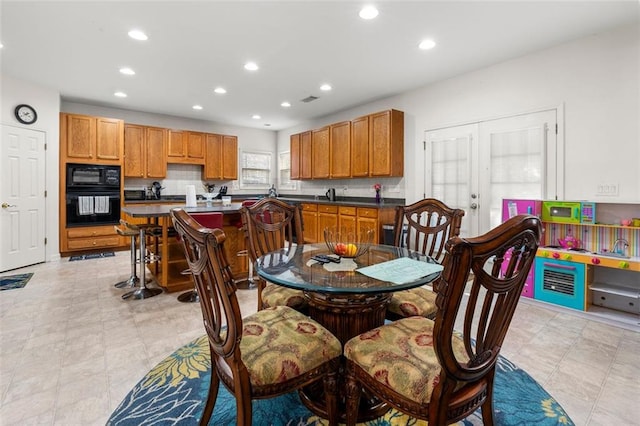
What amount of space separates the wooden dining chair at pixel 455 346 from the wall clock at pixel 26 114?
577cm

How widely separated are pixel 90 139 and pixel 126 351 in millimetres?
4638

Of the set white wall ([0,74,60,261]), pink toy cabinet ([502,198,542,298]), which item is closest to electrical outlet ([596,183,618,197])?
pink toy cabinet ([502,198,542,298])

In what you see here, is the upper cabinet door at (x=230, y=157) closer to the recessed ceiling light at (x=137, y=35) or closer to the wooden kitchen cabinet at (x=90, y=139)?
the wooden kitchen cabinet at (x=90, y=139)

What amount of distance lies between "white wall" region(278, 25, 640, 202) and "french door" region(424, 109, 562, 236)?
0.14 metres

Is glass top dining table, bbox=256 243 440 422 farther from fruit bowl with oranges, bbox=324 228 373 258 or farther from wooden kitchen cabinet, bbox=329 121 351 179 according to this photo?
wooden kitchen cabinet, bbox=329 121 351 179

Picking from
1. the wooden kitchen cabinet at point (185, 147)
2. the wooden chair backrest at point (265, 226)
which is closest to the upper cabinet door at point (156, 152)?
the wooden kitchen cabinet at point (185, 147)

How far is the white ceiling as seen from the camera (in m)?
2.78

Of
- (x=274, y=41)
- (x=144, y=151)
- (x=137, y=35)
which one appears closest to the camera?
(x=137, y=35)

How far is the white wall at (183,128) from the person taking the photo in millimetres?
5970

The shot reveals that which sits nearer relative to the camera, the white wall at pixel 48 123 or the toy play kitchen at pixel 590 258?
the toy play kitchen at pixel 590 258

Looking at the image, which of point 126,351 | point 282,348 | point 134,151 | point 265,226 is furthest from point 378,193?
point 134,151

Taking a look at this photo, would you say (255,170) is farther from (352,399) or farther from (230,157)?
(352,399)

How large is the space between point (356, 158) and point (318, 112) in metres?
1.57

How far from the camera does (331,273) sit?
1.56m
